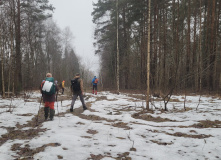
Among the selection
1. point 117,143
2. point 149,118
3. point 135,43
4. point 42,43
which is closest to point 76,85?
point 149,118

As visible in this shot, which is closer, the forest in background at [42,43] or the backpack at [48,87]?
the backpack at [48,87]

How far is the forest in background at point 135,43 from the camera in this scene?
7.48m

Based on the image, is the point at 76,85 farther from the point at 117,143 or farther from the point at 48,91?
the point at 117,143

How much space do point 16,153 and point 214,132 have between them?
4262 mm

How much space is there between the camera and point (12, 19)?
8.36 meters

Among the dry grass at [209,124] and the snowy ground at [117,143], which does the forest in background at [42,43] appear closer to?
the snowy ground at [117,143]

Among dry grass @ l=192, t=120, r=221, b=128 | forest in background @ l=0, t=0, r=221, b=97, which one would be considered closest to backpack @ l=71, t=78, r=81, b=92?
forest in background @ l=0, t=0, r=221, b=97

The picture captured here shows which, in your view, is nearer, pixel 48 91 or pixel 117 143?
pixel 117 143

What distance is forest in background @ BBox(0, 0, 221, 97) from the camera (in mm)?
7477

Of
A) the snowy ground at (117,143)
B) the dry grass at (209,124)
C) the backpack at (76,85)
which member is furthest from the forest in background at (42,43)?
the dry grass at (209,124)

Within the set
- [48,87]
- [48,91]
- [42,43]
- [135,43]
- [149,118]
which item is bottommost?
[149,118]

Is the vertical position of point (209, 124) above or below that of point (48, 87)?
below

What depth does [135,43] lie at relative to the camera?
11.4 m

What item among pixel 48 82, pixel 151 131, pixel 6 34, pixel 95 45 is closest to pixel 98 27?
pixel 95 45
